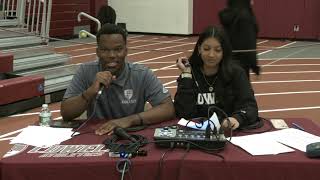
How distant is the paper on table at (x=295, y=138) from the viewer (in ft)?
8.05

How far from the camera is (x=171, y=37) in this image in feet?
46.7

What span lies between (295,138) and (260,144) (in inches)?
9.2

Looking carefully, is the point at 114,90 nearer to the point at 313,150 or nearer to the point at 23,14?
the point at 313,150

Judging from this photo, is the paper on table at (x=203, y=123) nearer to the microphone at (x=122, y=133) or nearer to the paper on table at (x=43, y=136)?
the microphone at (x=122, y=133)

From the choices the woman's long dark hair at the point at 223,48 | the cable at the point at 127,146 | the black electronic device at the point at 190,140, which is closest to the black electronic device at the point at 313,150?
the black electronic device at the point at 190,140

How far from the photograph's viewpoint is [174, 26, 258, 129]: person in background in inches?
120

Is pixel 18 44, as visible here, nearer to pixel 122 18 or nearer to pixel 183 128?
pixel 183 128

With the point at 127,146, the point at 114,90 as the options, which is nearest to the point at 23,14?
the point at 114,90

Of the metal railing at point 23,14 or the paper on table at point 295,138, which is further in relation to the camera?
the metal railing at point 23,14

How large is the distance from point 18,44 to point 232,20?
14.8 feet

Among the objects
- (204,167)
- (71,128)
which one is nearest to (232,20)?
(71,128)

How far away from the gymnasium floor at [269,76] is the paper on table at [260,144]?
2466 millimetres

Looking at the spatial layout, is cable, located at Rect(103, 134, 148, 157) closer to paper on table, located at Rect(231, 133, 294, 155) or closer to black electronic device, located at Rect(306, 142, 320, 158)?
paper on table, located at Rect(231, 133, 294, 155)

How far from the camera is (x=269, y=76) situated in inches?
320
